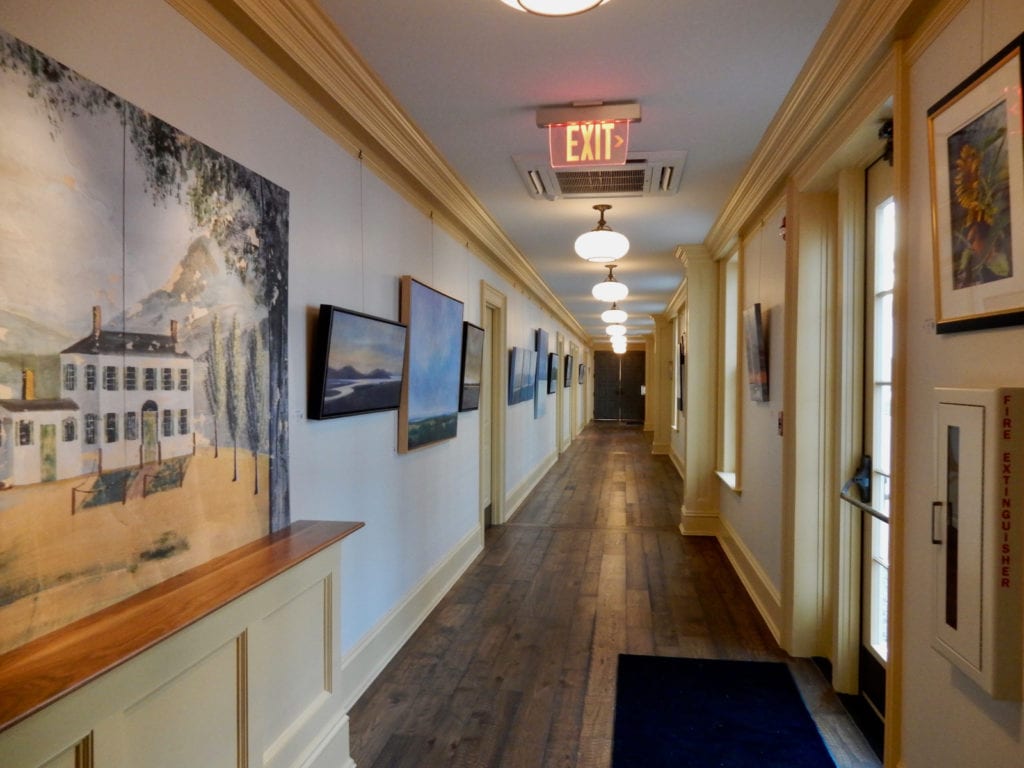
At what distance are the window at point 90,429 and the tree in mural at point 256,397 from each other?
0.68m

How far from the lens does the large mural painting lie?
132cm

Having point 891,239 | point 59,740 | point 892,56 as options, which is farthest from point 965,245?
point 59,740

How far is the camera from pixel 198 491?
1.92 metres

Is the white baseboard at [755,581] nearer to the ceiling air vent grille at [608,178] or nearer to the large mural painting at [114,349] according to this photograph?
the ceiling air vent grille at [608,178]

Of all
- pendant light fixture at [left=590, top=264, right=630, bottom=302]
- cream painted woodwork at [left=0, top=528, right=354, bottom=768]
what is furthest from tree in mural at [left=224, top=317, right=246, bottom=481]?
pendant light fixture at [left=590, top=264, right=630, bottom=302]

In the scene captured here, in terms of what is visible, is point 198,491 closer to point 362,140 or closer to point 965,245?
point 362,140

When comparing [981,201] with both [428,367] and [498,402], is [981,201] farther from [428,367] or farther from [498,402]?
[498,402]

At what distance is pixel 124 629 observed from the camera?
1.44 metres

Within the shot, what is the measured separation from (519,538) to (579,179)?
376 cm

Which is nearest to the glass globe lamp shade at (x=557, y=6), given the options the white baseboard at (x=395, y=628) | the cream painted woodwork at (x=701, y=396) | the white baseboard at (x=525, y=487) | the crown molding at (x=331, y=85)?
the crown molding at (x=331, y=85)

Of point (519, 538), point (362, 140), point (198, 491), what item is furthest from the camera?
point (519, 538)

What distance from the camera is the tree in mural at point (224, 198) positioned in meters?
1.42

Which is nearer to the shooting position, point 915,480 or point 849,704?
point 915,480

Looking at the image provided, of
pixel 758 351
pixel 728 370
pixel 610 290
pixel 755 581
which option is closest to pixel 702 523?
pixel 728 370
